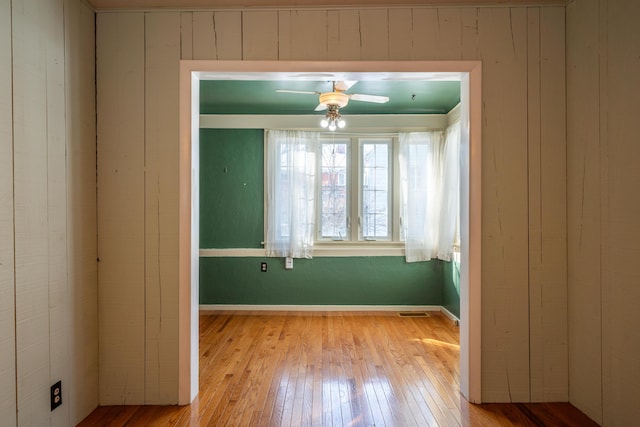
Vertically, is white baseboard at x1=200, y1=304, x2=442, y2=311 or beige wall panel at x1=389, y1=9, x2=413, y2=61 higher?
beige wall panel at x1=389, y1=9, x2=413, y2=61

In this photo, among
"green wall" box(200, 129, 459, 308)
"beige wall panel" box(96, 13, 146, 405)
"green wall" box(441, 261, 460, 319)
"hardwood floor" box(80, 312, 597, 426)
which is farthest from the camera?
"green wall" box(200, 129, 459, 308)

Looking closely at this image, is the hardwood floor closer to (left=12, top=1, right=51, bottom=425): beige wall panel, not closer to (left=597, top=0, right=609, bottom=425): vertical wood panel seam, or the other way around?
(left=597, top=0, right=609, bottom=425): vertical wood panel seam

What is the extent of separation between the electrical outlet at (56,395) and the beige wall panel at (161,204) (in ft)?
1.46

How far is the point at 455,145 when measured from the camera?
4.09 meters

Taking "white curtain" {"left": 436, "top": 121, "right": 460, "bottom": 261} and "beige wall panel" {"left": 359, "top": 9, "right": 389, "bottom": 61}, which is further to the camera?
"white curtain" {"left": 436, "top": 121, "right": 460, "bottom": 261}

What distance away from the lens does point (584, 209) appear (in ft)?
7.06

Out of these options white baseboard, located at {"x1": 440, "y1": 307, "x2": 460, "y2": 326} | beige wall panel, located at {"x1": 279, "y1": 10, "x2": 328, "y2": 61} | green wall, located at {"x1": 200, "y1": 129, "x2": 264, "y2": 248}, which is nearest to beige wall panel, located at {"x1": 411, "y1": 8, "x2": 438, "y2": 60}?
beige wall panel, located at {"x1": 279, "y1": 10, "x2": 328, "y2": 61}

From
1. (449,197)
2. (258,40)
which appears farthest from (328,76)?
(449,197)

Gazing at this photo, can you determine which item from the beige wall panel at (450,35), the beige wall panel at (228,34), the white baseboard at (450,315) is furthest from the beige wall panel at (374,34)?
the white baseboard at (450,315)

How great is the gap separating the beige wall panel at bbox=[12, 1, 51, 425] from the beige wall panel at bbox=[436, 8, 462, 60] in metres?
2.14

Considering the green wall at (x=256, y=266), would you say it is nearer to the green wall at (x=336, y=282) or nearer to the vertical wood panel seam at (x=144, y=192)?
the green wall at (x=336, y=282)

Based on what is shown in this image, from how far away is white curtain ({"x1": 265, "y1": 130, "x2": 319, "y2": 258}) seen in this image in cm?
450

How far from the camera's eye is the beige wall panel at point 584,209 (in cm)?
207

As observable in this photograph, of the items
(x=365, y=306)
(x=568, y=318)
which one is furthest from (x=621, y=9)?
(x=365, y=306)
